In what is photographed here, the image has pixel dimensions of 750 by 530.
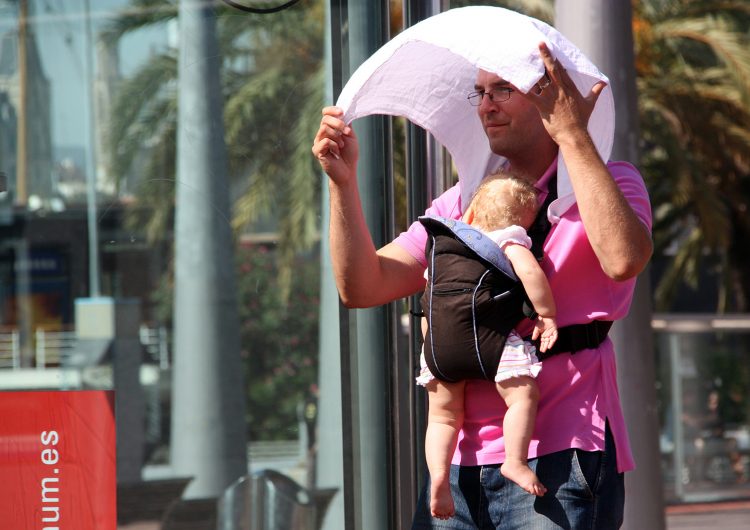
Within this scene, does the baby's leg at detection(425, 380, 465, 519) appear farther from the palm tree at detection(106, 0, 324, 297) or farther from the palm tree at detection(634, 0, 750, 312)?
the palm tree at detection(634, 0, 750, 312)

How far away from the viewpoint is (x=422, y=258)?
2.39 metres

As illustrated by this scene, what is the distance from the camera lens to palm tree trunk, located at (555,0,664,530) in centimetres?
396

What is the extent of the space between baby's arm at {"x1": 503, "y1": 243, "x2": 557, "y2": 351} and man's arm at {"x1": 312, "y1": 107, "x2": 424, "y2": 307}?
1.10ft

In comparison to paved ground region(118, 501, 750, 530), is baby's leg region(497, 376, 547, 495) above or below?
above

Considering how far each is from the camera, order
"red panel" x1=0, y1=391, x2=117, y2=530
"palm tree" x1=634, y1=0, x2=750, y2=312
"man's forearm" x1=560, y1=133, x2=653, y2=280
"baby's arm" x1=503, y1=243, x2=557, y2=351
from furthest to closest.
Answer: "palm tree" x1=634, y1=0, x2=750, y2=312 → "red panel" x1=0, y1=391, x2=117, y2=530 → "baby's arm" x1=503, y1=243, x2=557, y2=351 → "man's forearm" x1=560, y1=133, x2=653, y2=280

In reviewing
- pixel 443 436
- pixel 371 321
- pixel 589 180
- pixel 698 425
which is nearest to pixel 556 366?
pixel 443 436

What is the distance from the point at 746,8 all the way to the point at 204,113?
9.21 metres

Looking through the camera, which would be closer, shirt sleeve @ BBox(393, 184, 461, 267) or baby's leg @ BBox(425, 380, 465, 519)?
baby's leg @ BBox(425, 380, 465, 519)

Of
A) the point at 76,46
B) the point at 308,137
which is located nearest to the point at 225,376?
the point at 308,137

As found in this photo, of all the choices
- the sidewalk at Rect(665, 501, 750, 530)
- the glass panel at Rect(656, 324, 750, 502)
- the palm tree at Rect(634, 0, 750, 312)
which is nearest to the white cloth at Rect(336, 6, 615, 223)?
the sidewalk at Rect(665, 501, 750, 530)

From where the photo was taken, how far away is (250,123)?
13.4 feet

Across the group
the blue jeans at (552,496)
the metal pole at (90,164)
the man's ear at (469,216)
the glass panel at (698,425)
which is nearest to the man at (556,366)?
the blue jeans at (552,496)

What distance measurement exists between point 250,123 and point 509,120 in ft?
6.82

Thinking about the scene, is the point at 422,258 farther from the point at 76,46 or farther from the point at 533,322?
the point at 76,46
